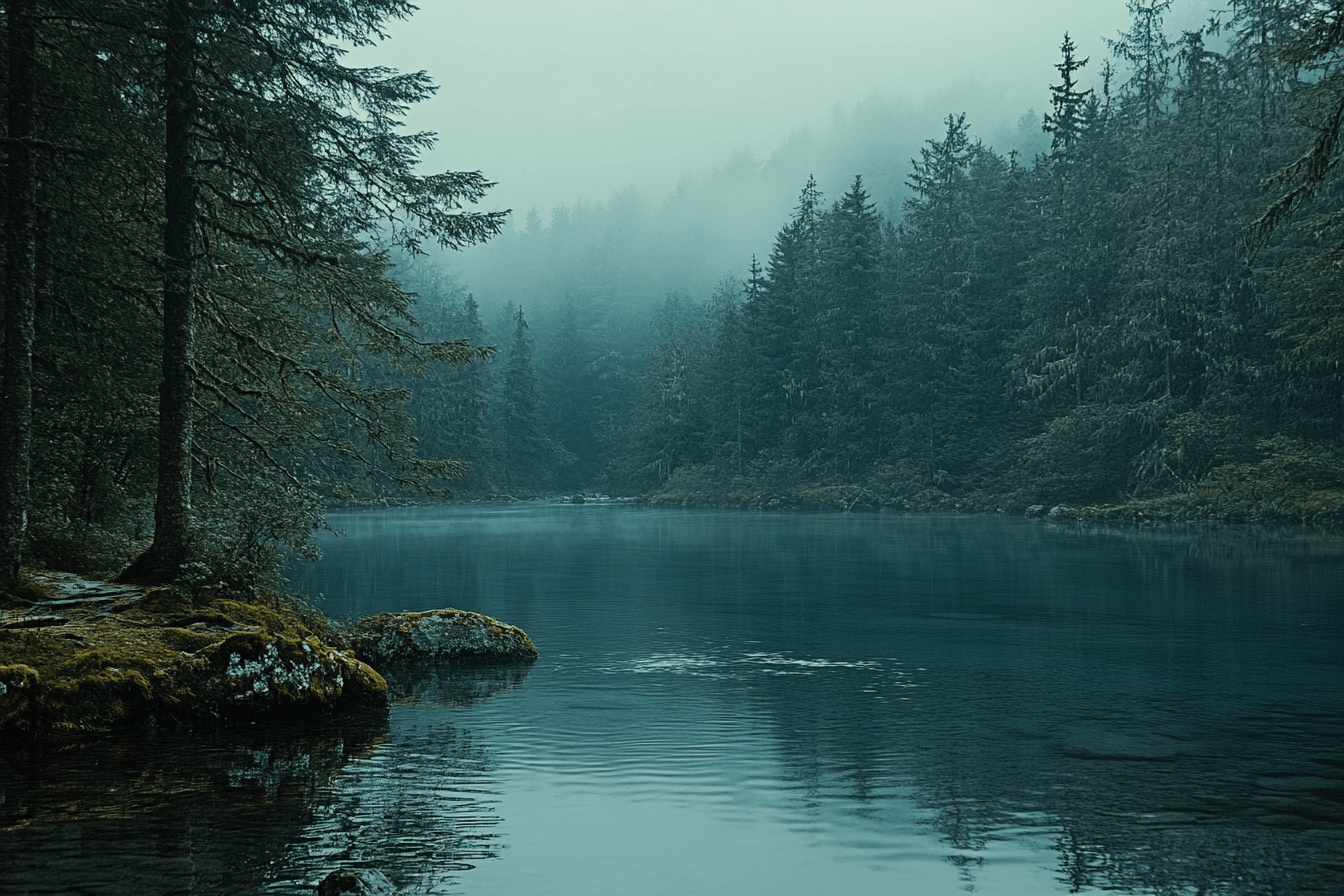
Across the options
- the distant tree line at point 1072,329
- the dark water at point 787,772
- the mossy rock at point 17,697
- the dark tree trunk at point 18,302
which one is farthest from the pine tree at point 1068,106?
the mossy rock at point 17,697

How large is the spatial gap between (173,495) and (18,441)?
6.11 ft

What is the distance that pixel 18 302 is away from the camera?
12.5 meters

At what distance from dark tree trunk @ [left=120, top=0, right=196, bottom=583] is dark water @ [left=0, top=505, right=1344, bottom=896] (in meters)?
3.92

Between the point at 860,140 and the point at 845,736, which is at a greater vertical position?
the point at 860,140

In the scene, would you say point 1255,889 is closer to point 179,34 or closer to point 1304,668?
point 1304,668

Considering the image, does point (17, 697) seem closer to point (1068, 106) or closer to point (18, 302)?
point (18, 302)

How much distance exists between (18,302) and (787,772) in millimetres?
10659

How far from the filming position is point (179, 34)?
12414 mm

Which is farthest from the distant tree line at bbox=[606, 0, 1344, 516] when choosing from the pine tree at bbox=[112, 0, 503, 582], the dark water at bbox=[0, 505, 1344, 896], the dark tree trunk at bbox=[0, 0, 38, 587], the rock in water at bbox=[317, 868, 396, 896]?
the rock in water at bbox=[317, 868, 396, 896]

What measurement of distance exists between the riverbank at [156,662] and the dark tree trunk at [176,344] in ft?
2.50

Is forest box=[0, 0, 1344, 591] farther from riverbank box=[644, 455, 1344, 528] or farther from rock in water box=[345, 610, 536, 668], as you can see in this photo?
rock in water box=[345, 610, 536, 668]

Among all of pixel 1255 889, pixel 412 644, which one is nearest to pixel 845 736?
pixel 1255 889

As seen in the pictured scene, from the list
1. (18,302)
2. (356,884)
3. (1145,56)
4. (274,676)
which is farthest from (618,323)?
(356,884)

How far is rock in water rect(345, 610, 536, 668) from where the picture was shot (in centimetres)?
1496
